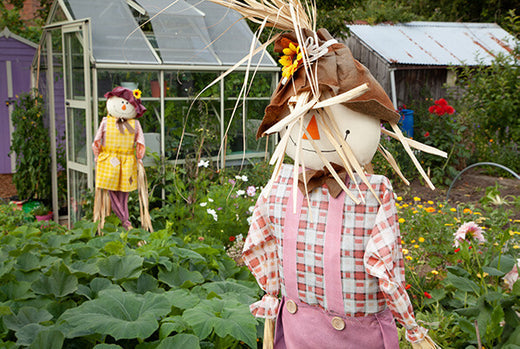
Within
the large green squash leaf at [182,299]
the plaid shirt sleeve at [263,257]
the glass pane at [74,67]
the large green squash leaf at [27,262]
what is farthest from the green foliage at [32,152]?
the plaid shirt sleeve at [263,257]

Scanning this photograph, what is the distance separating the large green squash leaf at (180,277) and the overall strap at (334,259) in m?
1.38

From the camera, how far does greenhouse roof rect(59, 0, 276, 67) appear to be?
18.5 ft

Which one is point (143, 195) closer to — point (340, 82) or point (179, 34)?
point (179, 34)

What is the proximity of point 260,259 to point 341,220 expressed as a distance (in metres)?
0.45

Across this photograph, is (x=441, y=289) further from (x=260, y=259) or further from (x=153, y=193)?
(x=153, y=193)

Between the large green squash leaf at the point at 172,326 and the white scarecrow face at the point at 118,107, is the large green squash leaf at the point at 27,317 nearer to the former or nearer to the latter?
the large green squash leaf at the point at 172,326

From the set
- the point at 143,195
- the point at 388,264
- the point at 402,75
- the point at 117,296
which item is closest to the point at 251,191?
the point at 143,195

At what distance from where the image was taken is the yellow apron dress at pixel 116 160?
4844 millimetres

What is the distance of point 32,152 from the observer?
21.8 ft

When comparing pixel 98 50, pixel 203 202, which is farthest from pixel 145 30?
pixel 203 202

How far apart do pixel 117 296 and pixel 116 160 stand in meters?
2.55

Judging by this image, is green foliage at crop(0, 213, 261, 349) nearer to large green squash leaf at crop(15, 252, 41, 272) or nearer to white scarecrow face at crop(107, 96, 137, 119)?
large green squash leaf at crop(15, 252, 41, 272)

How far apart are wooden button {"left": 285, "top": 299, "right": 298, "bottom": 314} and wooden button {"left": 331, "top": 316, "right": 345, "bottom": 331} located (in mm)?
163

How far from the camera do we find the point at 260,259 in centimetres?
218
